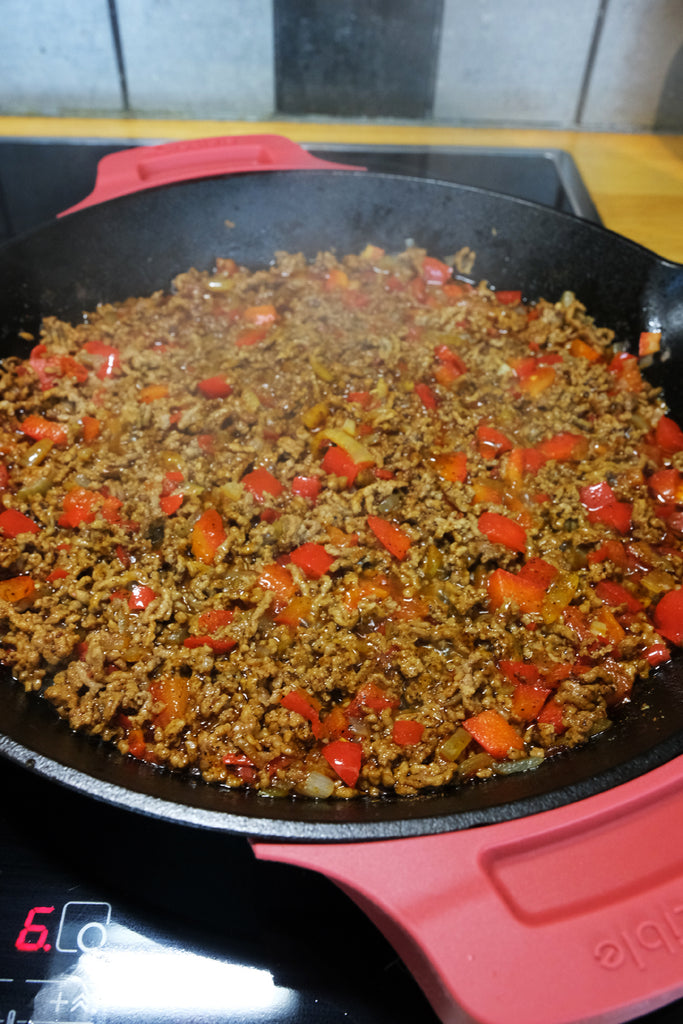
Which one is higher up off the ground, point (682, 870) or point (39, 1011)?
point (682, 870)

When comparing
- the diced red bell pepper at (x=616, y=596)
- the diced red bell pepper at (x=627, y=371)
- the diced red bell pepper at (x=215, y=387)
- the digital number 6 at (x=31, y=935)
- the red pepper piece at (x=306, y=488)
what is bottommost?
the digital number 6 at (x=31, y=935)

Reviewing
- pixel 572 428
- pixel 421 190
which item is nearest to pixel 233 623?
pixel 572 428

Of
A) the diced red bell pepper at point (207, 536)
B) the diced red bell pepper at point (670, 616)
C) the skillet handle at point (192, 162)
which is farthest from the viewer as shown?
the skillet handle at point (192, 162)

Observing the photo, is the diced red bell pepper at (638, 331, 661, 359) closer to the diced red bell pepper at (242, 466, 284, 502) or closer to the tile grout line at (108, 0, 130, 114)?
the diced red bell pepper at (242, 466, 284, 502)

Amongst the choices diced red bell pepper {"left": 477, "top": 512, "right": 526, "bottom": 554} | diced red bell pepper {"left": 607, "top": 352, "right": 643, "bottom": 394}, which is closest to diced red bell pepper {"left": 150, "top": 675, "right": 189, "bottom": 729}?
diced red bell pepper {"left": 477, "top": 512, "right": 526, "bottom": 554}

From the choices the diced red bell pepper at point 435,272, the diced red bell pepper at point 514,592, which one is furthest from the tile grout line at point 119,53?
the diced red bell pepper at point 514,592

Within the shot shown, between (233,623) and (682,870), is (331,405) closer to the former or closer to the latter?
(233,623)

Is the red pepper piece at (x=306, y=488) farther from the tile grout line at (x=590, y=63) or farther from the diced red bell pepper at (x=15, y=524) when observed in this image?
the tile grout line at (x=590, y=63)
